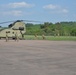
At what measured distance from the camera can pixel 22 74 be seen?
36.8 feet

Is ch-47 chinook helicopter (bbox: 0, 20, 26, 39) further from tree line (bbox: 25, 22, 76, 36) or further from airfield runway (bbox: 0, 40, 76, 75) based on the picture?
airfield runway (bbox: 0, 40, 76, 75)

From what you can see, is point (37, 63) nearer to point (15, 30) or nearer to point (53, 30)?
point (15, 30)

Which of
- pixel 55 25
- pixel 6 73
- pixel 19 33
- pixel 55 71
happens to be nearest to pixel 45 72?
Answer: pixel 55 71

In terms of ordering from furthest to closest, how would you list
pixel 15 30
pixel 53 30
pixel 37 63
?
pixel 53 30
pixel 15 30
pixel 37 63

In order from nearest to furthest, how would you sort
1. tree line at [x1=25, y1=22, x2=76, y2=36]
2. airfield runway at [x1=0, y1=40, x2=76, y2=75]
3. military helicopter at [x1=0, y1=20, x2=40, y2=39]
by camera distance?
airfield runway at [x1=0, y1=40, x2=76, y2=75], military helicopter at [x1=0, y1=20, x2=40, y2=39], tree line at [x1=25, y1=22, x2=76, y2=36]

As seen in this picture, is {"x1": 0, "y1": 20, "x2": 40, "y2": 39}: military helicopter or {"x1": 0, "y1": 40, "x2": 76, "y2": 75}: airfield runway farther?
{"x1": 0, "y1": 20, "x2": 40, "y2": 39}: military helicopter

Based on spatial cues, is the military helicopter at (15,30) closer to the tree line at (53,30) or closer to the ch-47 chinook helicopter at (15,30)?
the ch-47 chinook helicopter at (15,30)

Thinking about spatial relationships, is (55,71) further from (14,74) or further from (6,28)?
(6,28)

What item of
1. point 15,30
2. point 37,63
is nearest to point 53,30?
point 15,30

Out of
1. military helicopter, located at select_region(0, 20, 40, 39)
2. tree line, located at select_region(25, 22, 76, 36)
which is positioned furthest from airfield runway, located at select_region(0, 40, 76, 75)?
tree line, located at select_region(25, 22, 76, 36)

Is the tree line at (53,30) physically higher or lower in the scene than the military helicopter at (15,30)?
lower

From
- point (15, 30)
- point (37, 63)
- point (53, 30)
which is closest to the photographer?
point (37, 63)

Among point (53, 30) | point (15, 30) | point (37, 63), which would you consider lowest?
point (53, 30)

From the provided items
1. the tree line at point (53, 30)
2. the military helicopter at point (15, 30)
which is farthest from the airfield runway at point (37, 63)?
the tree line at point (53, 30)
